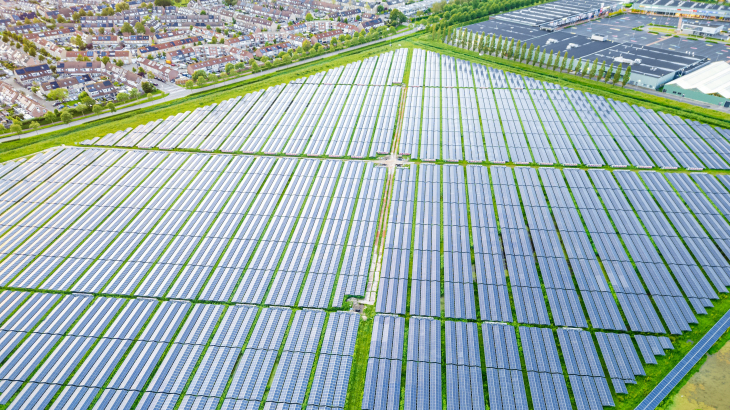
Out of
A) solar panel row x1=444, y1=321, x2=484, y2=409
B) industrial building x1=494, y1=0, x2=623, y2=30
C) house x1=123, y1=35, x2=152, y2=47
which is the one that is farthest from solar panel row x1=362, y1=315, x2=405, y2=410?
house x1=123, y1=35, x2=152, y2=47

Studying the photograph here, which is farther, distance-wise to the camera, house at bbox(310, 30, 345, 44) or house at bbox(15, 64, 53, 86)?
house at bbox(310, 30, 345, 44)

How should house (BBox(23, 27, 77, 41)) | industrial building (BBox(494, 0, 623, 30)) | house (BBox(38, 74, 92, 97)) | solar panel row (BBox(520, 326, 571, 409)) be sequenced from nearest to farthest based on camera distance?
solar panel row (BBox(520, 326, 571, 409))
house (BBox(38, 74, 92, 97))
industrial building (BBox(494, 0, 623, 30))
house (BBox(23, 27, 77, 41))

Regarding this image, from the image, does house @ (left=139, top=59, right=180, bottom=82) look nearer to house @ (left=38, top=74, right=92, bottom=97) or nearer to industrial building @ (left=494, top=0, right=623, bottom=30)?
house @ (left=38, top=74, right=92, bottom=97)

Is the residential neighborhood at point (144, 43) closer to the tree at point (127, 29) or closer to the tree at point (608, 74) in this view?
the tree at point (127, 29)

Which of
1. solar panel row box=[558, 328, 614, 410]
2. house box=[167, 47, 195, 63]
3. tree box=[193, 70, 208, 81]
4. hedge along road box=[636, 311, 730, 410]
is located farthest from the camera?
house box=[167, 47, 195, 63]

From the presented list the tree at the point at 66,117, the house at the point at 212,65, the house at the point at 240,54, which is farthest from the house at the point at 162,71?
the tree at the point at 66,117

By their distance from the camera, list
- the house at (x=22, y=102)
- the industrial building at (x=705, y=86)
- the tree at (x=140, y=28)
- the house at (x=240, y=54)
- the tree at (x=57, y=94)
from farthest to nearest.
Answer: the tree at (x=140, y=28), the house at (x=240, y=54), the tree at (x=57, y=94), the house at (x=22, y=102), the industrial building at (x=705, y=86)


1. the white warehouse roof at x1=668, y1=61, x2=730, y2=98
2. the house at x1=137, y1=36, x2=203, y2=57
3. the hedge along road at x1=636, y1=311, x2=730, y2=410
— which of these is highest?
the house at x1=137, y1=36, x2=203, y2=57
